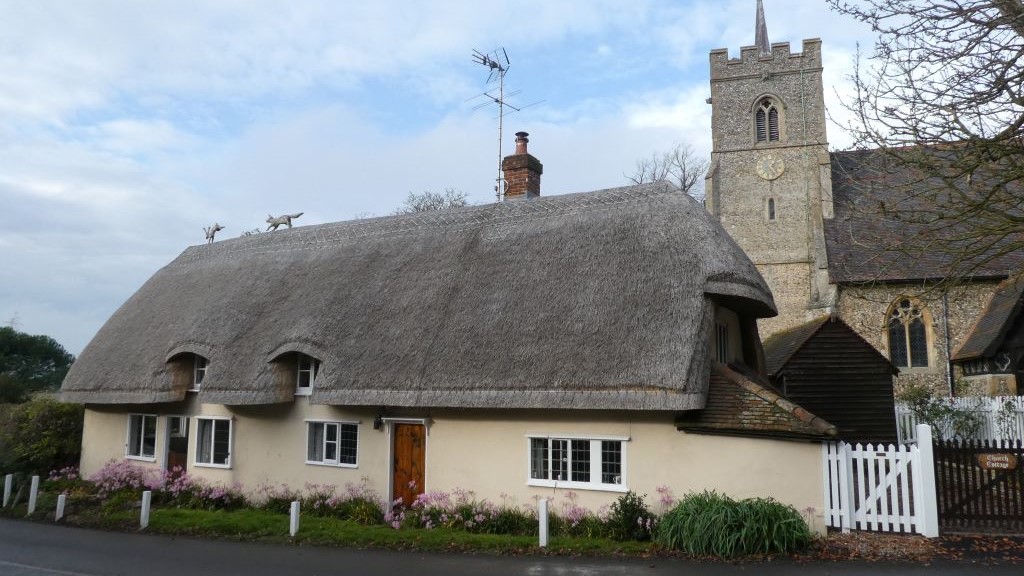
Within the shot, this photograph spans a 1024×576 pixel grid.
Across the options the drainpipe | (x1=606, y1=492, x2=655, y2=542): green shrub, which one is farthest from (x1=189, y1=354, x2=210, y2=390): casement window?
the drainpipe

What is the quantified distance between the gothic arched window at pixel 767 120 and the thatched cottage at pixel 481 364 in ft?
63.2

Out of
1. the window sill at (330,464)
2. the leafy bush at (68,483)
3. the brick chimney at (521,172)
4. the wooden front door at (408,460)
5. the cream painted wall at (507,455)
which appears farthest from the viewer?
the brick chimney at (521,172)

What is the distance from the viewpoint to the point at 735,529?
10.2m

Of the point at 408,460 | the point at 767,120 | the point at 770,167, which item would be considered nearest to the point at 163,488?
the point at 408,460

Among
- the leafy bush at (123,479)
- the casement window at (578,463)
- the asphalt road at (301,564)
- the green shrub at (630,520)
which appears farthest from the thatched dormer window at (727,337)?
the leafy bush at (123,479)

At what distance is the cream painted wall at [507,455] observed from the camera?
1114cm

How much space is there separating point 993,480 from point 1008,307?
14647 mm

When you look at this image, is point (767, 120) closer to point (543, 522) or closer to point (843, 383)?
point (843, 383)

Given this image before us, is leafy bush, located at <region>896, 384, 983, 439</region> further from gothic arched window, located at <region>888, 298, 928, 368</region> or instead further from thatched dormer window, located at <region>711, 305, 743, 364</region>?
thatched dormer window, located at <region>711, 305, 743, 364</region>

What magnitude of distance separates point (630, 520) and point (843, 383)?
30.9 ft

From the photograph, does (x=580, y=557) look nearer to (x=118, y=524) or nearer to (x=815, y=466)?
(x=815, y=466)

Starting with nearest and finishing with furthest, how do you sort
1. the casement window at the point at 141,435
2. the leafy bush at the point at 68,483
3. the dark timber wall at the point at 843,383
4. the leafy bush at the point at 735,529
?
1. the leafy bush at the point at 735,529
2. the leafy bush at the point at 68,483
3. the dark timber wall at the point at 843,383
4. the casement window at the point at 141,435

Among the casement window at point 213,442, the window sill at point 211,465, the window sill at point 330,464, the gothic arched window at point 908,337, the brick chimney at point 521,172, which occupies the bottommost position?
the window sill at point 211,465

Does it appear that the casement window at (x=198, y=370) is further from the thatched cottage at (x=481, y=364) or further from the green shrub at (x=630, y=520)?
the green shrub at (x=630, y=520)
